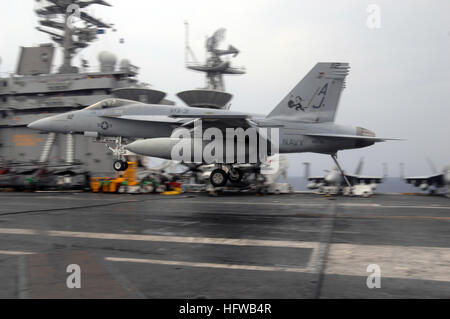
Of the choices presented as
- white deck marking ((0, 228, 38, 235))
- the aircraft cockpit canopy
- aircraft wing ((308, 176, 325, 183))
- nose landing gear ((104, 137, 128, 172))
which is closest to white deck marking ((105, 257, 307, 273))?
white deck marking ((0, 228, 38, 235))

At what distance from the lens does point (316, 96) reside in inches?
570

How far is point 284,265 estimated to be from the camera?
491cm

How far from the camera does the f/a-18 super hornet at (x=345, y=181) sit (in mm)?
18594

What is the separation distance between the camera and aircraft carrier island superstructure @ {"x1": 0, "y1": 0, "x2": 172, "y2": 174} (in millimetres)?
27906

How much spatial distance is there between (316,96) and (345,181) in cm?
770

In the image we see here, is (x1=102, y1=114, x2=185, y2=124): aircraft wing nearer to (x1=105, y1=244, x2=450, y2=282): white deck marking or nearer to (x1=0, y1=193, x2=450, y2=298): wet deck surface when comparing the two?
(x1=0, y1=193, x2=450, y2=298): wet deck surface

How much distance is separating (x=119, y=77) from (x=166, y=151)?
16.5m

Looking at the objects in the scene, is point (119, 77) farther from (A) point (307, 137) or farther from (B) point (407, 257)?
(B) point (407, 257)

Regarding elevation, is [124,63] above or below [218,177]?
above

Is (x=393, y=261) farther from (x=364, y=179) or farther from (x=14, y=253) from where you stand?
(x=364, y=179)

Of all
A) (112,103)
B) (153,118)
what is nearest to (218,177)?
(153,118)

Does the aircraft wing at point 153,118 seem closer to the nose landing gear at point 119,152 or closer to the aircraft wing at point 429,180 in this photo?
the nose landing gear at point 119,152

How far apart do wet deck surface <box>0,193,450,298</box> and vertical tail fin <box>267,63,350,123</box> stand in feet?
19.9

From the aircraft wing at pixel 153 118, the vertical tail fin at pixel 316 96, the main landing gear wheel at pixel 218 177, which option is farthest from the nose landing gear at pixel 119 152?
the vertical tail fin at pixel 316 96
